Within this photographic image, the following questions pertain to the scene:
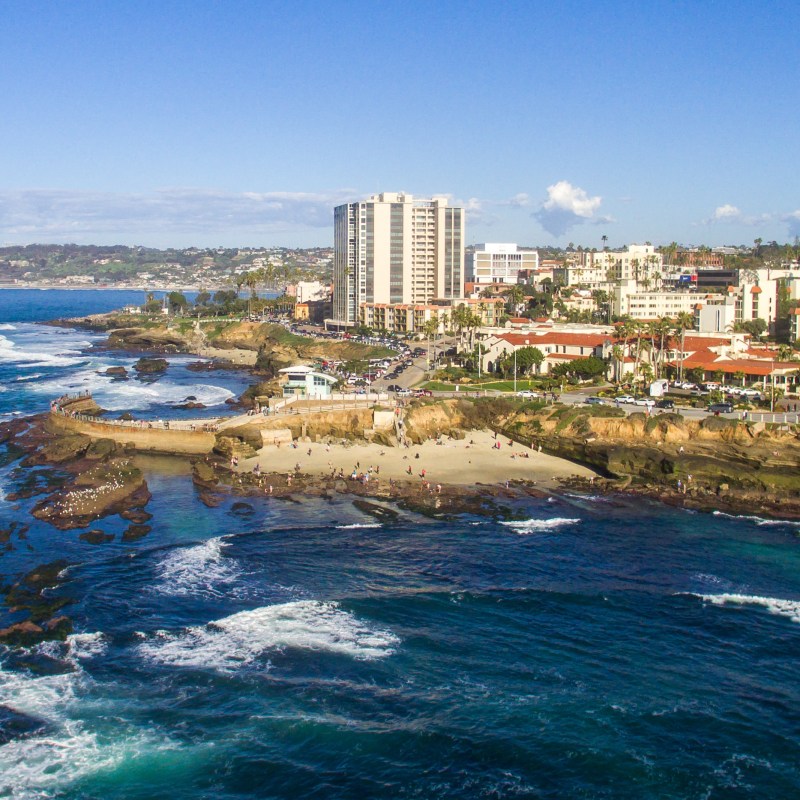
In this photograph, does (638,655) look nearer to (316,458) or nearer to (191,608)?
(191,608)

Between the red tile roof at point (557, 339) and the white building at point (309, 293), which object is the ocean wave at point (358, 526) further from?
the white building at point (309, 293)

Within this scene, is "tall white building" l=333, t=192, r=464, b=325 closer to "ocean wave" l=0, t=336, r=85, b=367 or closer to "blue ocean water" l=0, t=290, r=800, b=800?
"ocean wave" l=0, t=336, r=85, b=367

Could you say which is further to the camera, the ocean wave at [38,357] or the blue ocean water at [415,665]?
the ocean wave at [38,357]

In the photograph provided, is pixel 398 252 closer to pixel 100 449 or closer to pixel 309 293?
pixel 309 293

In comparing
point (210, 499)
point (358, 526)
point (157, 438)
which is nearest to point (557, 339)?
point (157, 438)

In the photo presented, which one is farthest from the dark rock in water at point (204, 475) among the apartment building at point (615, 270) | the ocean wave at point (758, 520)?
the apartment building at point (615, 270)

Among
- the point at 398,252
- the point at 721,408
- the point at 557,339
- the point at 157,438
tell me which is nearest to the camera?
the point at 721,408

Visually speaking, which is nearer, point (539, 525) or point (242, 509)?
point (539, 525)
